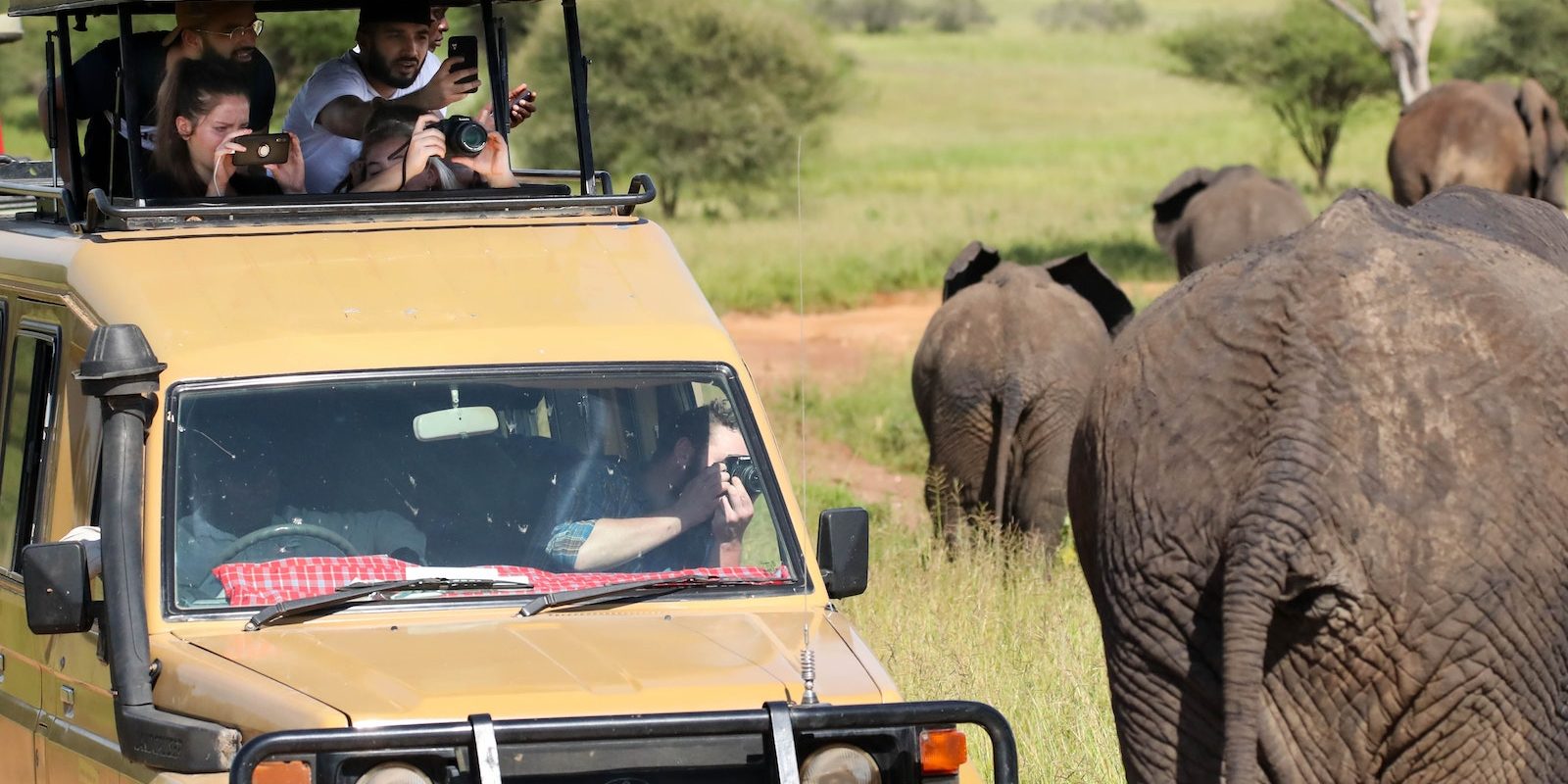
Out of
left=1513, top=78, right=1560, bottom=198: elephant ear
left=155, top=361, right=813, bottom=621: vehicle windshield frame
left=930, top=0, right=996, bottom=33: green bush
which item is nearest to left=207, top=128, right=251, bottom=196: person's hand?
left=155, top=361, right=813, bottom=621: vehicle windshield frame

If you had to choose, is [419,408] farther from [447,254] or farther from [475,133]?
[475,133]

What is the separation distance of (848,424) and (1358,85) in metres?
22.9

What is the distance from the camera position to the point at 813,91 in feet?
107

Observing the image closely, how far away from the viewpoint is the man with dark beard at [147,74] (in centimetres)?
570

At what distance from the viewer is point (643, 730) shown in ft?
11.9

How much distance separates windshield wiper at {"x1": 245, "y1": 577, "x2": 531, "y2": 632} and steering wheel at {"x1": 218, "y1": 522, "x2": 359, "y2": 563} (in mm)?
194

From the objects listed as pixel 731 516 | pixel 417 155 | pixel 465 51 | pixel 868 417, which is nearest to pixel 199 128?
pixel 417 155

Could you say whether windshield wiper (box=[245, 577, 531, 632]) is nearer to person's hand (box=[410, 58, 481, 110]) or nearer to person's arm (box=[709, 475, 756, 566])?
person's arm (box=[709, 475, 756, 566])

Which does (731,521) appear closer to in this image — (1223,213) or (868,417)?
(868,417)

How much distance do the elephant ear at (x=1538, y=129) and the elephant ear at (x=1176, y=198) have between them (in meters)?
2.78

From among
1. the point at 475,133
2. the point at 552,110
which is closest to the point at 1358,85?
the point at 552,110

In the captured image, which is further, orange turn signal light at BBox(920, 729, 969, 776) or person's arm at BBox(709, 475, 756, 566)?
person's arm at BBox(709, 475, 756, 566)

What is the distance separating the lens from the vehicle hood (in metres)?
3.75

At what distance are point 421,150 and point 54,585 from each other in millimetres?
2155
